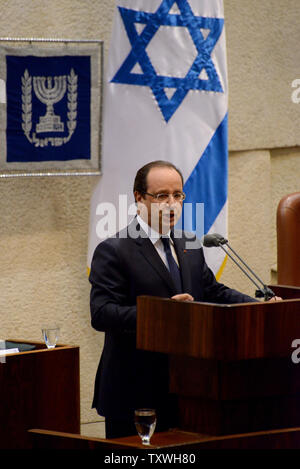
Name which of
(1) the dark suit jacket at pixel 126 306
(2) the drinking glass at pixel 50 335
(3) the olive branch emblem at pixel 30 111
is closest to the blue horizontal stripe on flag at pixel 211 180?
(3) the olive branch emblem at pixel 30 111

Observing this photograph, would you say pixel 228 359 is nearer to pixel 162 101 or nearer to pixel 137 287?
pixel 137 287

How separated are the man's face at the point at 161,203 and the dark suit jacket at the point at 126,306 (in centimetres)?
7

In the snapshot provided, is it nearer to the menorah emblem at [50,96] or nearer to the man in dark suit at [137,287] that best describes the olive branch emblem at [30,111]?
the menorah emblem at [50,96]

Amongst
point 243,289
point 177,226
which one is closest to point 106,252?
point 177,226

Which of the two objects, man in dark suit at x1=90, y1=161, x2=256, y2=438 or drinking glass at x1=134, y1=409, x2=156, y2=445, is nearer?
drinking glass at x1=134, y1=409, x2=156, y2=445

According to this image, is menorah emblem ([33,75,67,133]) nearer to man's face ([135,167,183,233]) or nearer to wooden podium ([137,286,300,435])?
man's face ([135,167,183,233])

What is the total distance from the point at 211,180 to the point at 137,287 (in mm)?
1949

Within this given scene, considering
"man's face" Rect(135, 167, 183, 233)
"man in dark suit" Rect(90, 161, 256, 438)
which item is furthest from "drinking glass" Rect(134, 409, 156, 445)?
"man's face" Rect(135, 167, 183, 233)

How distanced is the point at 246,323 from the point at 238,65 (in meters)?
3.27

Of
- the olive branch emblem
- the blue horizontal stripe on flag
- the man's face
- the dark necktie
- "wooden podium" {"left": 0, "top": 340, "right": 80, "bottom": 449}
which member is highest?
the olive branch emblem

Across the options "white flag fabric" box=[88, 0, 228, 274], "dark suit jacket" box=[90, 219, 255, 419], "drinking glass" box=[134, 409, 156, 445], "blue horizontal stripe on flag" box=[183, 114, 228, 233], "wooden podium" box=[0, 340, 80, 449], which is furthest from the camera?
"blue horizontal stripe on flag" box=[183, 114, 228, 233]

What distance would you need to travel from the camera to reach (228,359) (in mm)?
2328

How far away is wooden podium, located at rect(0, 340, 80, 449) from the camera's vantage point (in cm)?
316

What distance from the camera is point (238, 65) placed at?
5.32 metres
